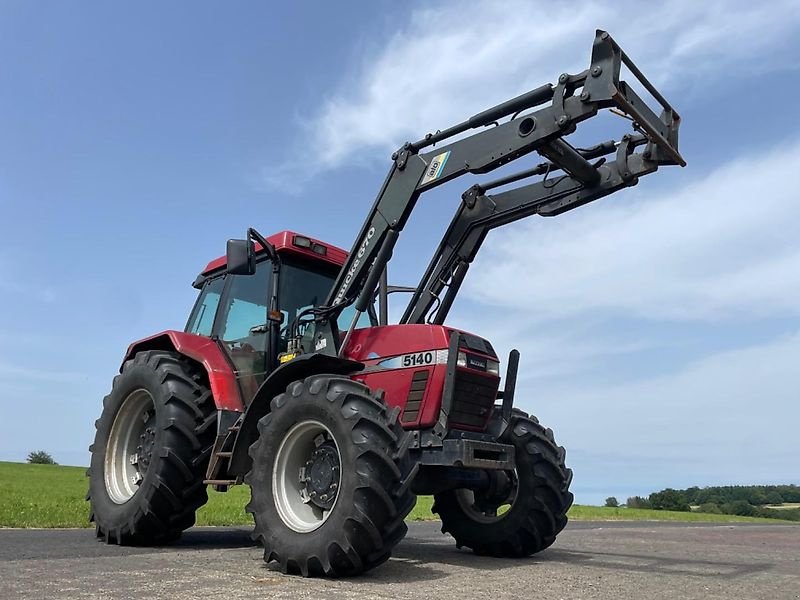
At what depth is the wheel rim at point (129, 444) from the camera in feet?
25.9

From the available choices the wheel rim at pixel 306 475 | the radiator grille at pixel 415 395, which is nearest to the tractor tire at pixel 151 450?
the wheel rim at pixel 306 475

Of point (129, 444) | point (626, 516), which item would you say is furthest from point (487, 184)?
point (626, 516)

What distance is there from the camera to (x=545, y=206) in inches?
285

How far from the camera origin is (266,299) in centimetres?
773

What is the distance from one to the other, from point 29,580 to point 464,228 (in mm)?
5025

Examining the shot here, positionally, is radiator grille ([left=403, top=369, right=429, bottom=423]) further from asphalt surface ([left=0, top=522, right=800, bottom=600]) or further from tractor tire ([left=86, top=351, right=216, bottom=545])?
tractor tire ([left=86, top=351, right=216, bottom=545])

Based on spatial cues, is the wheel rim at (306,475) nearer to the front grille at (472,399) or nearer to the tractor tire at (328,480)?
the tractor tire at (328,480)

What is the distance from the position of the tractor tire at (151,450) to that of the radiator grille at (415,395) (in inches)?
84.1

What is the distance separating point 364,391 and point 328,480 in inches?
30.9

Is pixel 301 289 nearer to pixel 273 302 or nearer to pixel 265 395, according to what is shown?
pixel 273 302

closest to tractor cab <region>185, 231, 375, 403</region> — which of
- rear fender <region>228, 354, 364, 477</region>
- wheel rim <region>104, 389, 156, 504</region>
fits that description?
rear fender <region>228, 354, 364, 477</region>

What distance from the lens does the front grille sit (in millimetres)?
6340

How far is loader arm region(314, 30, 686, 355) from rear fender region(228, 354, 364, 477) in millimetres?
449

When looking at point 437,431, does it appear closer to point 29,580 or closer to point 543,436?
point 543,436
